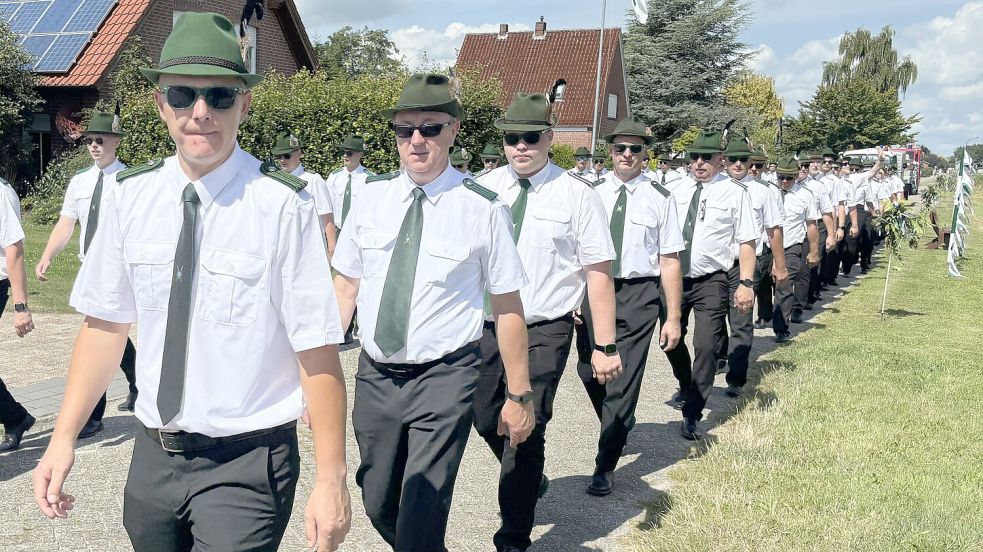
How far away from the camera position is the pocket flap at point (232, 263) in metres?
2.60

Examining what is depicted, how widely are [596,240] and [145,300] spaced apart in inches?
110

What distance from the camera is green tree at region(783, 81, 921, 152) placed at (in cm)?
5825

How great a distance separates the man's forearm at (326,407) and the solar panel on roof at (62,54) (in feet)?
78.9

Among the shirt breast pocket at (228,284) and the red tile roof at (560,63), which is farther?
the red tile roof at (560,63)

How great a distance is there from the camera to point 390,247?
3.82m

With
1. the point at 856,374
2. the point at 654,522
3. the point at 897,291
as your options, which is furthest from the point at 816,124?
the point at 654,522

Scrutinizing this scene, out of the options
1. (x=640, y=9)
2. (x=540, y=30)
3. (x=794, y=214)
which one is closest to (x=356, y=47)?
(x=540, y=30)

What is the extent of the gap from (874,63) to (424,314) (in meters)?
76.8

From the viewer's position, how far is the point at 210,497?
2.55 meters

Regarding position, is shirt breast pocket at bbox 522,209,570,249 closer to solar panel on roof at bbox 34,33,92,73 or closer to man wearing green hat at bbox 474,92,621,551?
man wearing green hat at bbox 474,92,621,551

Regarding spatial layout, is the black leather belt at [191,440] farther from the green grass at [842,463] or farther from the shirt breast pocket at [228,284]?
the green grass at [842,463]

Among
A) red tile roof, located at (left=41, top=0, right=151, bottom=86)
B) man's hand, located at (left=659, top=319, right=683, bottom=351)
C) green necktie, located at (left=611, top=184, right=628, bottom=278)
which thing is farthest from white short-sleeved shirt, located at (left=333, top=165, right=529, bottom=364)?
red tile roof, located at (left=41, top=0, right=151, bottom=86)

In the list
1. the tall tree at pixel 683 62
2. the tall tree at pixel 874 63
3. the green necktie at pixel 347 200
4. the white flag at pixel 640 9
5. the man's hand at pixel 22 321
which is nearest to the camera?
the man's hand at pixel 22 321

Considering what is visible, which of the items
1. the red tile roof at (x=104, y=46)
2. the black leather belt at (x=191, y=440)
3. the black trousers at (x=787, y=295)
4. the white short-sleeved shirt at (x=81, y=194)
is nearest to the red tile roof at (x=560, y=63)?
the red tile roof at (x=104, y=46)
